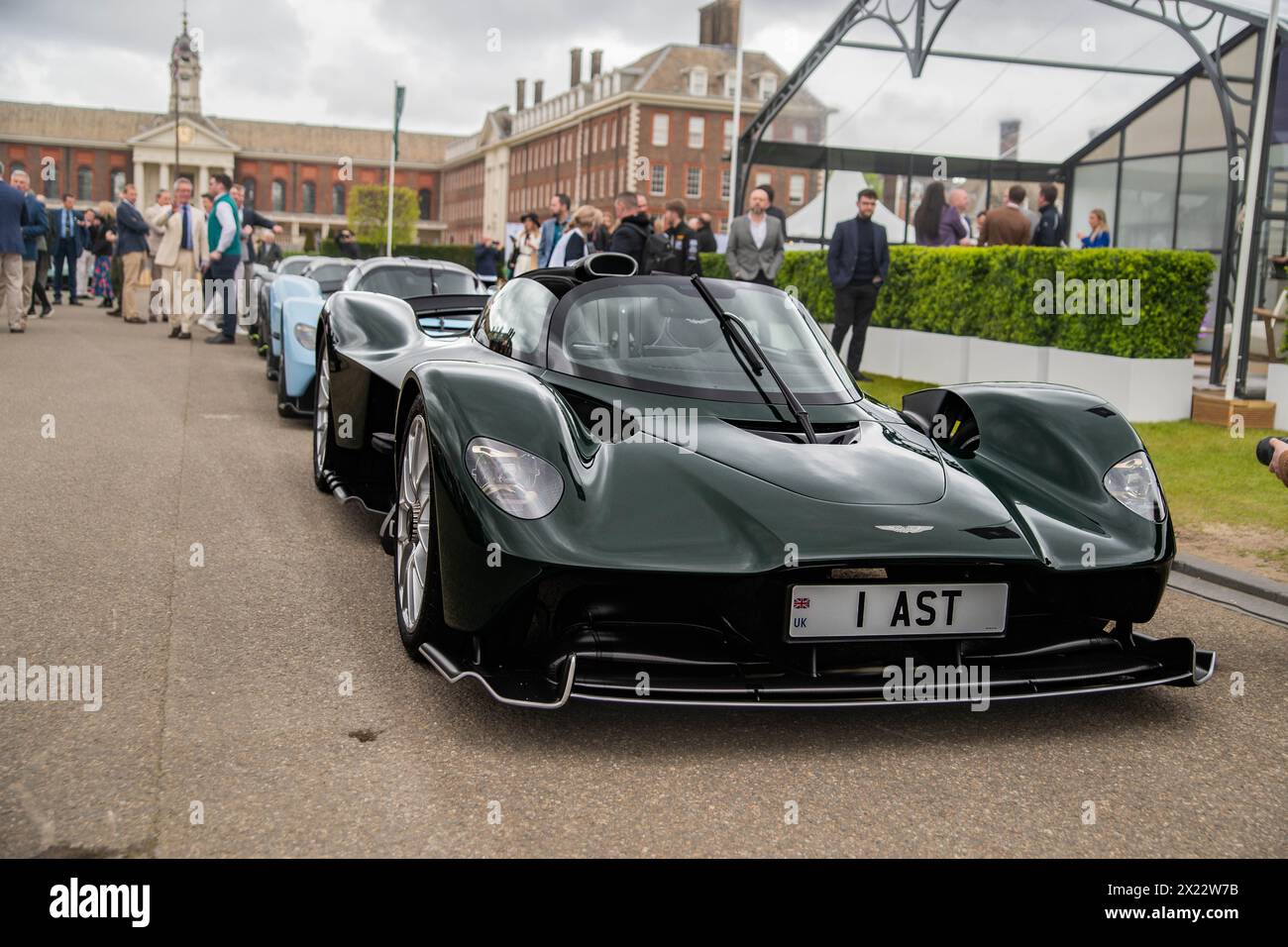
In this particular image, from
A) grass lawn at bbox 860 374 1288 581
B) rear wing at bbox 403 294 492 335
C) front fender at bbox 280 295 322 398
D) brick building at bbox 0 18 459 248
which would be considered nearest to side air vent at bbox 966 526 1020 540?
grass lawn at bbox 860 374 1288 581

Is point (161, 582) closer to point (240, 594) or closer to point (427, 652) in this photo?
point (240, 594)

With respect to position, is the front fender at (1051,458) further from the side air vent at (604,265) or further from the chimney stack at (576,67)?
the chimney stack at (576,67)

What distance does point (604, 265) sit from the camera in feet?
17.5

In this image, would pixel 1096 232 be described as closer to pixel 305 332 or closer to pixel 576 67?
pixel 305 332

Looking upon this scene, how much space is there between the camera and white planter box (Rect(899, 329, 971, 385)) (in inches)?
528

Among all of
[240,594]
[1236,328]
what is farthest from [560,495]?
[1236,328]

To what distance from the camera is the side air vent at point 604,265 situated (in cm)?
509

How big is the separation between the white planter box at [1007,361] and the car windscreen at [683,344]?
7.38 meters

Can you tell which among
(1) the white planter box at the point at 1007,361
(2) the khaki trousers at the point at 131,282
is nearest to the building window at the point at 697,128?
(2) the khaki trousers at the point at 131,282

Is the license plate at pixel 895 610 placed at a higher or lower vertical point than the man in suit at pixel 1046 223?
lower

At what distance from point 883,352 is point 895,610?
39.4 ft

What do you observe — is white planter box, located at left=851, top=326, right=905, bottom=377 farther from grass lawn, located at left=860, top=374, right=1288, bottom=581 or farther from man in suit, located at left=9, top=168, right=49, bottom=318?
man in suit, located at left=9, top=168, right=49, bottom=318

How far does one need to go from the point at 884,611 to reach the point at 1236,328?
8837mm

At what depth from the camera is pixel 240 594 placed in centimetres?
492
